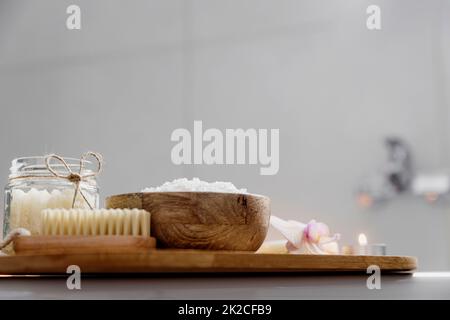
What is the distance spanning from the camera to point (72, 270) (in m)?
0.49

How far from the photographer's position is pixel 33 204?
0.78 meters

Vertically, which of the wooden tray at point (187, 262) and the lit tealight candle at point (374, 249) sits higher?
the wooden tray at point (187, 262)

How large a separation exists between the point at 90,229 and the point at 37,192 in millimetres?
238

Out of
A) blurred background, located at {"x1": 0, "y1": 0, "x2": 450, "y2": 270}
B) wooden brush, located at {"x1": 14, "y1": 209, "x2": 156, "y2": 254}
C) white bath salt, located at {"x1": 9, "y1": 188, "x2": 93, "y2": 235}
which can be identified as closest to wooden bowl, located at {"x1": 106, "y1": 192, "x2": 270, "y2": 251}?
wooden brush, located at {"x1": 14, "y1": 209, "x2": 156, "y2": 254}

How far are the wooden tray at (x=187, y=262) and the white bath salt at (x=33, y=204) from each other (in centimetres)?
24

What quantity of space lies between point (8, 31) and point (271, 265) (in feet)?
5.35

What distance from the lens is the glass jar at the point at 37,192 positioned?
775mm

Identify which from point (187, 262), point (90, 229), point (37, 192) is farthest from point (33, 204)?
point (187, 262)

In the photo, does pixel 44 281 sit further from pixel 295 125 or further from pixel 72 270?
pixel 295 125

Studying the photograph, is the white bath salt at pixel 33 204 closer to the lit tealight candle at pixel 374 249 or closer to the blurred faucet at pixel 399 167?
the lit tealight candle at pixel 374 249

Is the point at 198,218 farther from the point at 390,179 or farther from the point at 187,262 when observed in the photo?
the point at 390,179

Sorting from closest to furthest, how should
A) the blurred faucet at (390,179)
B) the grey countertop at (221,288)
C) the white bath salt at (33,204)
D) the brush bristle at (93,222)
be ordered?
the grey countertop at (221,288)
the brush bristle at (93,222)
the white bath salt at (33,204)
the blurred faucet at (390,179)

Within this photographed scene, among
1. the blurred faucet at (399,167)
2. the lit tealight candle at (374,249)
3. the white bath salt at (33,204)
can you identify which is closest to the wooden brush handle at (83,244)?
the white bath salt at (33,204)
